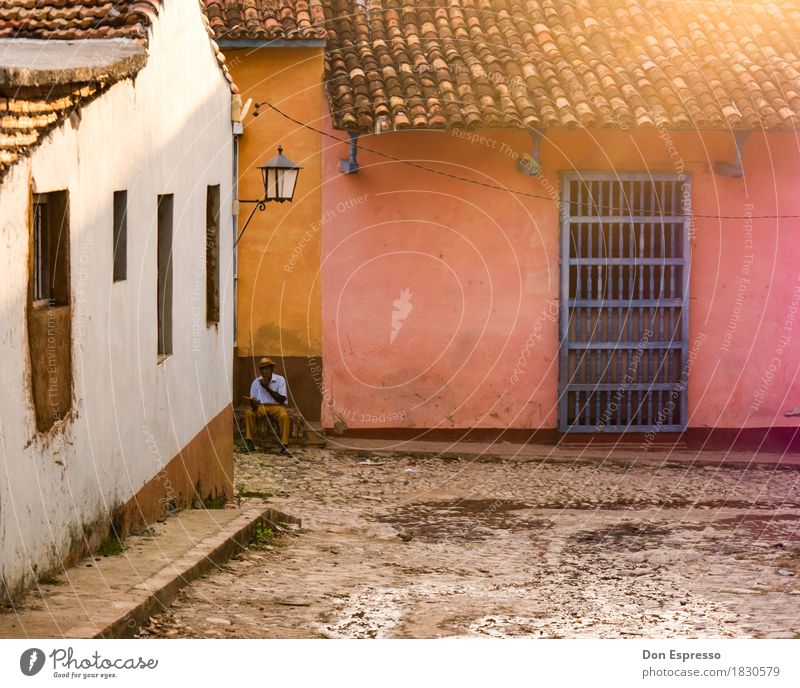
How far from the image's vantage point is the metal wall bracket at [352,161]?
46.2 feet

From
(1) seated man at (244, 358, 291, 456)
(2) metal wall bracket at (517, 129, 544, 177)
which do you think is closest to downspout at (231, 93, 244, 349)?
(1) seated man at (244, 358, 291, 456)

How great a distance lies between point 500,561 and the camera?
30.6 feet

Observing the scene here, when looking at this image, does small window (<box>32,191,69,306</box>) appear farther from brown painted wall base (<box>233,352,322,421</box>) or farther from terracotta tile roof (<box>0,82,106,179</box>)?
brown painted wall base (<box>233,352,322,421</box>)

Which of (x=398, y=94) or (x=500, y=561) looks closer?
(x=500, y=561)

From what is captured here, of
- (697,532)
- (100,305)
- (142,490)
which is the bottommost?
(697,532)

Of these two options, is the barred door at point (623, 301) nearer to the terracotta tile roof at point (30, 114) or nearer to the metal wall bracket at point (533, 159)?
the metal wall bracket at point (533, 159)

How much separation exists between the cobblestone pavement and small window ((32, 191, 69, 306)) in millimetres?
1657

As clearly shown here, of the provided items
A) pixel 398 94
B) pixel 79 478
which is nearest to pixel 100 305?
pixel 79 478

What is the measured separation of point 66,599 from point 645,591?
11.5ft

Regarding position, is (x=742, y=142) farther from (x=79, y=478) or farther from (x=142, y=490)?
(x=79, y=478)

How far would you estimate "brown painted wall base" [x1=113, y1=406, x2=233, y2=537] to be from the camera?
27.4 feet

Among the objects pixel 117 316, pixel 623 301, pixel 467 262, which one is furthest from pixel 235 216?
pixel 117 316

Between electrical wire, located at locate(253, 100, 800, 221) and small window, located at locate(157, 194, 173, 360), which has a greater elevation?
electrical wire, located at locate(253, 100, 800, 221)
